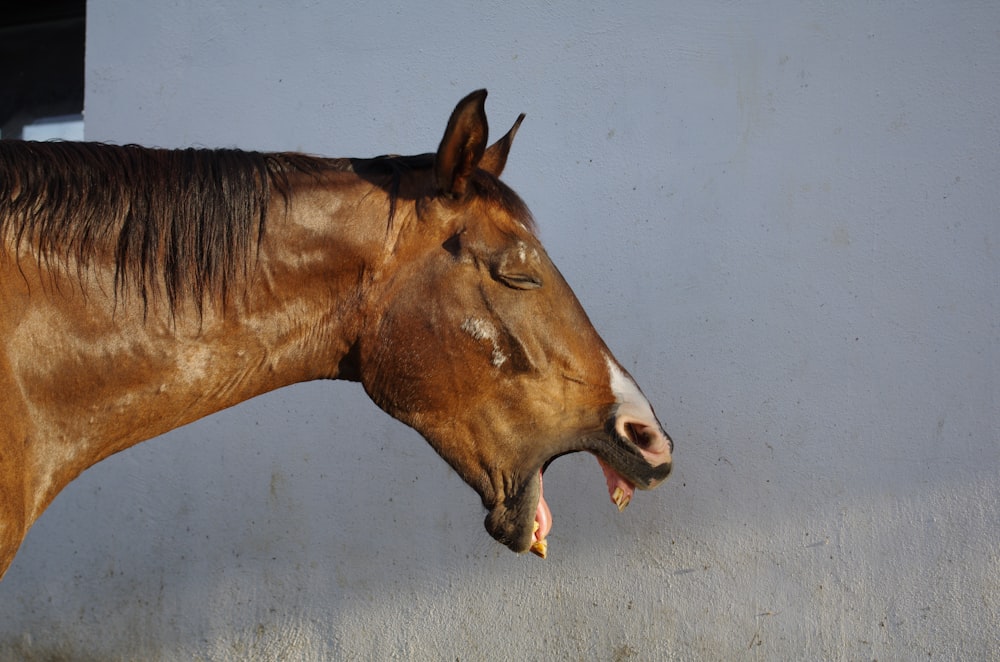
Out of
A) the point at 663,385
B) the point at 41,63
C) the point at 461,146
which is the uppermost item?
the point at 461,146

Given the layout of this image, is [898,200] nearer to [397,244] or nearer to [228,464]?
[397,244]

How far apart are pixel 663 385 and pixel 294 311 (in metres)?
1.82

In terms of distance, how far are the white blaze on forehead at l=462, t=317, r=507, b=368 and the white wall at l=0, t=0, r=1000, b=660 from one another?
1.55 meters

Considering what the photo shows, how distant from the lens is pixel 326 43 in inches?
159

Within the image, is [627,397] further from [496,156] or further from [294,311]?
[294,311]

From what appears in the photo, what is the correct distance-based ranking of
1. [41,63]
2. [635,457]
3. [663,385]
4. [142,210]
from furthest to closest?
[41,63] < [663,385] < [635,457] < [142,210]

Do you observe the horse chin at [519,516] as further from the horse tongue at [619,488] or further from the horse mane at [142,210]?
the horse mane at [142,210]

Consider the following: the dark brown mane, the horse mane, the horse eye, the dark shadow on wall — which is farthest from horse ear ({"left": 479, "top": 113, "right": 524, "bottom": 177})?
the dark shadow on wall

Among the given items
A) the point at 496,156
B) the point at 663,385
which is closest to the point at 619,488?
the point at 496,156

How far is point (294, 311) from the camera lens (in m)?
1.97

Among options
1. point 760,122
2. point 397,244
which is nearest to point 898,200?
point 760,122

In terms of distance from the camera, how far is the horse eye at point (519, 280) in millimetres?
2019

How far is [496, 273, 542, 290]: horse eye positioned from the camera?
2019mm

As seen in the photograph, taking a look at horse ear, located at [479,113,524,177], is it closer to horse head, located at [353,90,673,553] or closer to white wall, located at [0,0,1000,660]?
horse head, located at [353,90,673,553]
